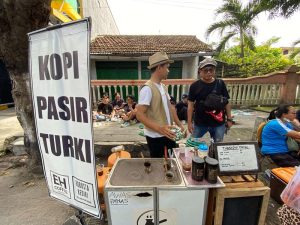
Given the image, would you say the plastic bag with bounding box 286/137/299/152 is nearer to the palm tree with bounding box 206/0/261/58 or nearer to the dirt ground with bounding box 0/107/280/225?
the dirt ground with bounding box 0/107/280/225

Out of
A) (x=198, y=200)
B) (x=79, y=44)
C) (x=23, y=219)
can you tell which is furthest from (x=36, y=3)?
(x=198, y=200)

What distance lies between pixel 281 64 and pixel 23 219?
51.5 ft

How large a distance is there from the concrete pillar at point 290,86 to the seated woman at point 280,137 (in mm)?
5799

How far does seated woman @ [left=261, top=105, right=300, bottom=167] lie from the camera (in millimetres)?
2932

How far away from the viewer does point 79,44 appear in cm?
134

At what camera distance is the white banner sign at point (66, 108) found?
4.54ft

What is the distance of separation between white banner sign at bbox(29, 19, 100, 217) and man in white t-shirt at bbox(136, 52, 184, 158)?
81 cm

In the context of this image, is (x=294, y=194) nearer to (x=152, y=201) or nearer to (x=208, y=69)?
(x=152, y=201)

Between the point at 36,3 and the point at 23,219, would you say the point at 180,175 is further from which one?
the point at 36,3

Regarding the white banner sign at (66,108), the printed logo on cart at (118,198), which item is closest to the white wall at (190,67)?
the printed logo on cart at (118,198)

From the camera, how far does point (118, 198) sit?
1.79m

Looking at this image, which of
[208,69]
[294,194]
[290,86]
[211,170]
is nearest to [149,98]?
[211,170]

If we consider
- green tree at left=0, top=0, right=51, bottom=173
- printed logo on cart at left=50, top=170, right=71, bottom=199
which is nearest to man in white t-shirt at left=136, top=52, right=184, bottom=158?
printed logo on cart at left=50, top=170, right=71, bottom=199

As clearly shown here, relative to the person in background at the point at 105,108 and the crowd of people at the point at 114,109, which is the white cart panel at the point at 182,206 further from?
the person in background at the point at 105,108
